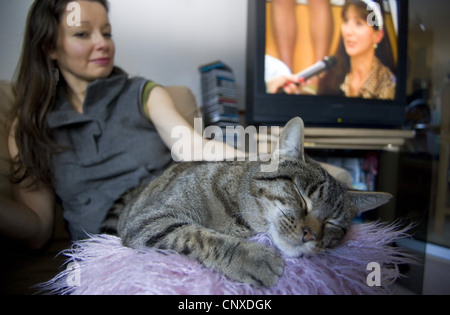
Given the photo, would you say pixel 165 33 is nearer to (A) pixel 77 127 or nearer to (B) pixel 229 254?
(A) pixel 77 127

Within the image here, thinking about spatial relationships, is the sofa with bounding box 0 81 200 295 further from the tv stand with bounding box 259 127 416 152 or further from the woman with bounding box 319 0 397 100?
the woman with bounding box 319 0 397 100

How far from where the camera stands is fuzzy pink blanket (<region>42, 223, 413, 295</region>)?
0.45 meters

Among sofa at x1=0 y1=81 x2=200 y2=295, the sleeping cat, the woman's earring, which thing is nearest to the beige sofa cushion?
sofa at x1=0 y1=81 x2=200 y2=295

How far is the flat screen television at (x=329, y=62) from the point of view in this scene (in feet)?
2.34

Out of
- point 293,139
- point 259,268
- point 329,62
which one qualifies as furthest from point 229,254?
point 329,62

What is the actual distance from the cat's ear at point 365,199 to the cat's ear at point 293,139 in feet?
0.58

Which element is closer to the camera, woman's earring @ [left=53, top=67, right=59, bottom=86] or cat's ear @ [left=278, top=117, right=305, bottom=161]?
cat's ear @ [left=278, top=117, right=305, bottom=161]

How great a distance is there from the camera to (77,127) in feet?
3.09

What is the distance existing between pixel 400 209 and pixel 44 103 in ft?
3.84

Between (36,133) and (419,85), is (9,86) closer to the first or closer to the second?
(36,133)

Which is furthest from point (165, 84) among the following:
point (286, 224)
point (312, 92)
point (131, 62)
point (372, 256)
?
point (372, 256)

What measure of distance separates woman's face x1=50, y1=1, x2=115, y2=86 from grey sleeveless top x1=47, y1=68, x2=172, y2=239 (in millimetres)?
133

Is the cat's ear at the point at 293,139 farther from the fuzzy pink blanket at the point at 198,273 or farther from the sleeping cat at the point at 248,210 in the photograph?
the fuzzy pink blanket at the point at 198,273
